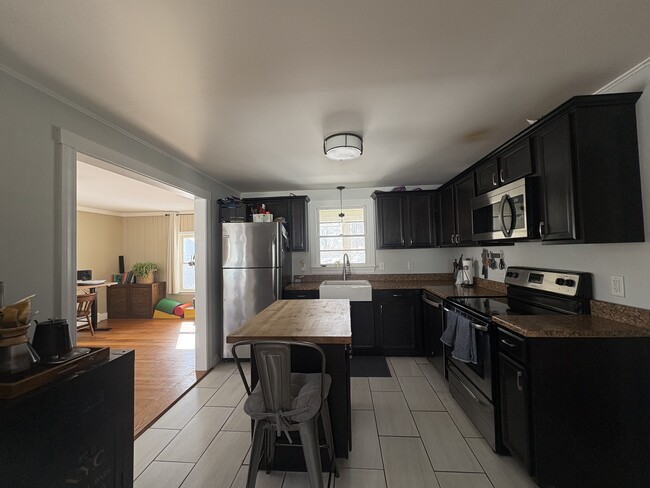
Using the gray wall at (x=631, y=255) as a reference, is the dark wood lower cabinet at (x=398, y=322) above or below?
below

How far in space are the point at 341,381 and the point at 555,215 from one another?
1654mm

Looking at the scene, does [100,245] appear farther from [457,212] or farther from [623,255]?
[623,255]

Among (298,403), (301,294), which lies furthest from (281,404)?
(301,294)

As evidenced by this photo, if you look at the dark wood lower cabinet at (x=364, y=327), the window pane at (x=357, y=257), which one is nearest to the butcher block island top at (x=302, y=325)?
the dark wood lower cabinet at (x=364, y=327)

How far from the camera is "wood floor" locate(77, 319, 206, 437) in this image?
2.67 metres

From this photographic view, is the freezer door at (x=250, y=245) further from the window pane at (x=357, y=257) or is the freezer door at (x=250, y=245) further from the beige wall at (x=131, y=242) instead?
the beige wall at (x=131, y=242)

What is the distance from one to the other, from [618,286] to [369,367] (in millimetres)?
2366

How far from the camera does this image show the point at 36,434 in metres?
1.04

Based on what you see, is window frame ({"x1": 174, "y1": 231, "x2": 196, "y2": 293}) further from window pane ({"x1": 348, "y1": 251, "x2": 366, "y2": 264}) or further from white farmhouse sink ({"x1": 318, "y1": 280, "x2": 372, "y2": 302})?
white farmhouse sink ({"x1": 318, "y1": 280, "x2": 372, "y2": 302})

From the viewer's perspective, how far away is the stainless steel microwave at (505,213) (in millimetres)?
1942

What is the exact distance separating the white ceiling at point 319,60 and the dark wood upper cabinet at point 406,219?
5.43 ft

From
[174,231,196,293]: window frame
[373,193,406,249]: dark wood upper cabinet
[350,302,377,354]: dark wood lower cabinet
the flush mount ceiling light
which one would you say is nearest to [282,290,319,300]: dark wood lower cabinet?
[350,302,377,354]: dark wood lower cabinet

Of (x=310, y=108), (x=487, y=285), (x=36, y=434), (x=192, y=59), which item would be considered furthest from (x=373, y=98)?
(x=487, y=285)

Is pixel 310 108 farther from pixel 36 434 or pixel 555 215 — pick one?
pixel 36 434
